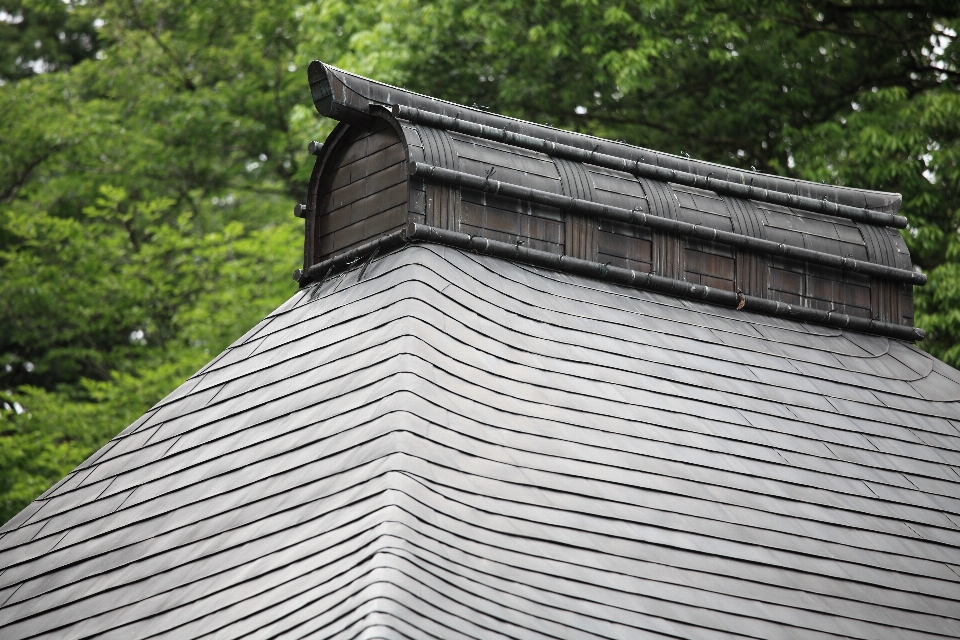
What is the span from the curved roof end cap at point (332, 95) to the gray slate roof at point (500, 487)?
103 cm

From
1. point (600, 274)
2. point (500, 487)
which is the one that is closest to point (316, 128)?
point (600, 274)

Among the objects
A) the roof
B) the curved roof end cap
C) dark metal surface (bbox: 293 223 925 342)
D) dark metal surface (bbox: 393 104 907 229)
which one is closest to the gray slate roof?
dark metal surface (bbox: 293 223 925 342)

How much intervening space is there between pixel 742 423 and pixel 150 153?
15.7 m

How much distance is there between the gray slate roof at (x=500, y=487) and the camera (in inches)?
202

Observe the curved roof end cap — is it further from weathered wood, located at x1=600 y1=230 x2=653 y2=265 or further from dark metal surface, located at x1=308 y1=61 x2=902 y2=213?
weathered wood, located at x1=600 y1=230 x2=653 y2=265

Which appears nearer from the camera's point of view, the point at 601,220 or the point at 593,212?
the point at 593,212

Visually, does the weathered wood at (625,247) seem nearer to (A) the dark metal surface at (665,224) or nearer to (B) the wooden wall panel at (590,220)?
(B) the wooden wall panel at (590,220)

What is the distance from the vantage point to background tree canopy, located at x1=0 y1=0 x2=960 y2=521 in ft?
51.1

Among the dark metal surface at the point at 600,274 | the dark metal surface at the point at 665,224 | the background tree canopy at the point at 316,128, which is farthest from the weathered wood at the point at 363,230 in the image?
the background tree canopy at the point at 316,128

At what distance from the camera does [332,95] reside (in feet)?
24.3

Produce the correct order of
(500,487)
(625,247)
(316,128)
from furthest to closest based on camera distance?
(316,128) → (625,247) → (500,487)

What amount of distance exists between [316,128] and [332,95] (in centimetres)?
1032

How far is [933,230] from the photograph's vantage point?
14305 mm

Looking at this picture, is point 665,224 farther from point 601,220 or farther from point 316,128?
point 316,128
